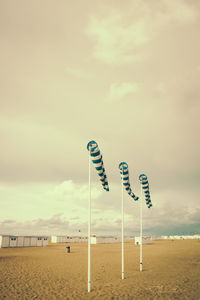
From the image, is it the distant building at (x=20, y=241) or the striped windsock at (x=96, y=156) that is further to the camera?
the distant building at (x=20, y=241)

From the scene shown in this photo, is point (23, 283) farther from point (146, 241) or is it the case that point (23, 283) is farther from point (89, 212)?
point (146, 241)

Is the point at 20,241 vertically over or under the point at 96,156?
under

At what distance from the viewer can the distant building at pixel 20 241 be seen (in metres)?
54.0

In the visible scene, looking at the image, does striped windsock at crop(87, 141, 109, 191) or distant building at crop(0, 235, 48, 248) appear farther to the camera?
distant building at crop(0, 235, 48, 248)

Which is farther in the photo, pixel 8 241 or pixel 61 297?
pixel 8 241

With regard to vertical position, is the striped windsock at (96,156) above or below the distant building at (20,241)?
above

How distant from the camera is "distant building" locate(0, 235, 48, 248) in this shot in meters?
54.0

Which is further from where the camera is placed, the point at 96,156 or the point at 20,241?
the point at 20,241

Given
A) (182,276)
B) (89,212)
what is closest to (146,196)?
(182,276)

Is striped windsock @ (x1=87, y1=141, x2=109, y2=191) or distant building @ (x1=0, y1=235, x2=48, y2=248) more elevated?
striped windsock @ (x1=87, y1=141, x2=109, y2=191)

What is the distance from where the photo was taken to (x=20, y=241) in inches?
2280

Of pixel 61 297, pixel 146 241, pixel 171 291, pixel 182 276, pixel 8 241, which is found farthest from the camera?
pixel 146 241

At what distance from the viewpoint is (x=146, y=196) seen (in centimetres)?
2400

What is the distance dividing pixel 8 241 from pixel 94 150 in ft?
163
